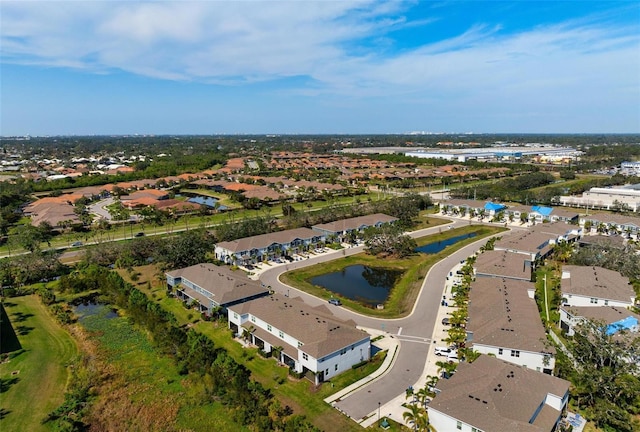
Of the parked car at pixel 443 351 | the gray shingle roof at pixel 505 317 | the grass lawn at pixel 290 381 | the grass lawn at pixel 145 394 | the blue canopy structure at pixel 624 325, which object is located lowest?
the grass lawn at pixel 145 394

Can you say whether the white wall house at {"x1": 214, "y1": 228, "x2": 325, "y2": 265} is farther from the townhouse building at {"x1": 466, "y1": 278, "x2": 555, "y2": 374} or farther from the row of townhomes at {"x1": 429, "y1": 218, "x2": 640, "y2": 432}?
the townhouse building at {"x1": 466, "y1": 278, "x2": 555, "y2": 374}

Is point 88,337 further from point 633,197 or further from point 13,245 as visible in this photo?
point 633,197

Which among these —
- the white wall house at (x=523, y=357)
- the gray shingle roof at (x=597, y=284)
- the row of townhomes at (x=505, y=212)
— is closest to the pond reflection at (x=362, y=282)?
the white wall house at (x=523, y=357)

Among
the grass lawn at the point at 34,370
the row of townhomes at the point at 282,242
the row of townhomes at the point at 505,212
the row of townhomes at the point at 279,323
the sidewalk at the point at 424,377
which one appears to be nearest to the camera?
the sidewalk at the point at 424,377

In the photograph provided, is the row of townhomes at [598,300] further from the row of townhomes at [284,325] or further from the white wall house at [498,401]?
the row of townhomes at [284,325]

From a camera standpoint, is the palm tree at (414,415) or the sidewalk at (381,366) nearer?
the palm tree at (414,415)

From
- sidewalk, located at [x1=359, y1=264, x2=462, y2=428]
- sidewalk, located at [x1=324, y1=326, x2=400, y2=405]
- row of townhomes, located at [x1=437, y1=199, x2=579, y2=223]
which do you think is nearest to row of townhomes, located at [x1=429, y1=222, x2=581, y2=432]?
sidewalk, located at [x1=359, y1=264, x2=462, y2=428]

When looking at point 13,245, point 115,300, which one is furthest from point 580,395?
point 13,245

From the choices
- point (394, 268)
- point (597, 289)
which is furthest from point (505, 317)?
point (394, 268)
